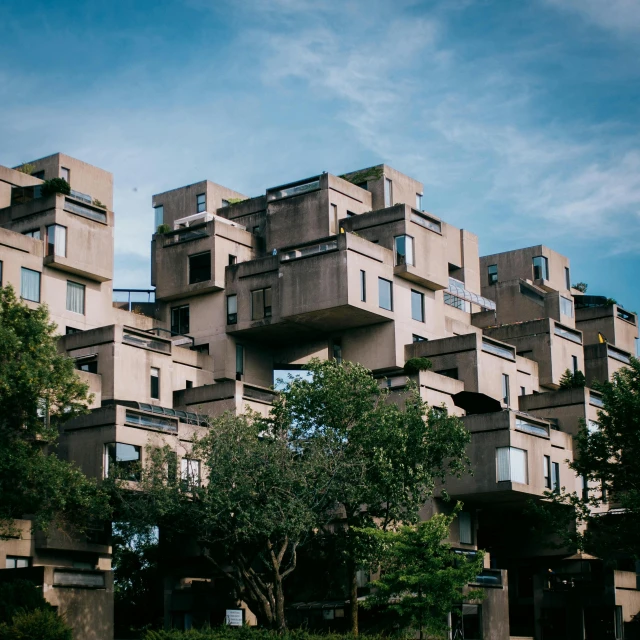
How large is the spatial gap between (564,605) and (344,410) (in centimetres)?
2009

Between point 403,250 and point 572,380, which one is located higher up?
point 403,250

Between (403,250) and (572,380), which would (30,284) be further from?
(572,380)

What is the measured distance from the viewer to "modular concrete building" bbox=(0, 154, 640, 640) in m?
56.9

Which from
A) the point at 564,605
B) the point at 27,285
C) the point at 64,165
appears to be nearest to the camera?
the point at 27,285

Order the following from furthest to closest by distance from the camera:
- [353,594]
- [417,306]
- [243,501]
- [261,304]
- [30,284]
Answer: [417,306] → [261,304] → [30,284] → [353,594] → [243,501]

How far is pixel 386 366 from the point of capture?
66.8 metres

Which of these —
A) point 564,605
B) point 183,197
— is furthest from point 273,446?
point 183,197

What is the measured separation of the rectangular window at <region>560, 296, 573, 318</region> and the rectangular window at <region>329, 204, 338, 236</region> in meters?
18.5

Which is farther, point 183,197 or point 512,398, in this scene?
point 183,197

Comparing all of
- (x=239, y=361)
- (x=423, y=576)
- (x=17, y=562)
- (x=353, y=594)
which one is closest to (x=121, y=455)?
(x=17, y=562)

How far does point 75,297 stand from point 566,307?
3476cm

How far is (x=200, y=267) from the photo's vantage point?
71625 millimetres

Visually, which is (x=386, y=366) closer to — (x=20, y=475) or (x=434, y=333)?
(x=434, y=333)

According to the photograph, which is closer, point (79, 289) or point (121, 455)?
point (121, 455)
